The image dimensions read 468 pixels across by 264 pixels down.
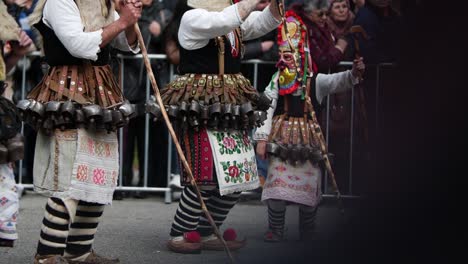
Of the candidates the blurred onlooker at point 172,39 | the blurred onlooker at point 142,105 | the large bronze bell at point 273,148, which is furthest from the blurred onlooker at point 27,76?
the large bronze bell at point 273,148

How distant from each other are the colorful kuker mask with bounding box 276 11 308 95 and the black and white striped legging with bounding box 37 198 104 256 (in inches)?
75.3

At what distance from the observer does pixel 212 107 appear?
473 cm

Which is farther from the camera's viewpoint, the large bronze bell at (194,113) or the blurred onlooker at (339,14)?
the blurred onlooker at (339,14)

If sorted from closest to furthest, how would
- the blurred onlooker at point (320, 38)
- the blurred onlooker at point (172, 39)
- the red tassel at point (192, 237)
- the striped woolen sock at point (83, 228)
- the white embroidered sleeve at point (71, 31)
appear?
the white embroidered sleeve at point (71, 31) < the striped woolen sock at point (83, 228) < the red tassel at point (192, 237) < the blurred onlooker at point (172, 39) < the blurred onlooker at point (320, 38)

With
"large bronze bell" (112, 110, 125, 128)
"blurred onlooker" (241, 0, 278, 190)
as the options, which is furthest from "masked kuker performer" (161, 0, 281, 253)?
"blurred onlooker" (241, 0, 278, 190)

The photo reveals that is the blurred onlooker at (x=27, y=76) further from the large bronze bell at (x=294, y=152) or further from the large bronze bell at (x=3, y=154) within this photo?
the large bronze bell at (x=3, y=154)

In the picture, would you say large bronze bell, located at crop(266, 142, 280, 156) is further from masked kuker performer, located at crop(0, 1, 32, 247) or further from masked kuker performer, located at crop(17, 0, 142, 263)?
masked kuker performer, located at crop(0, 1, 32, 247)

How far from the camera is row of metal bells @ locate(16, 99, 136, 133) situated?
3.90 meters

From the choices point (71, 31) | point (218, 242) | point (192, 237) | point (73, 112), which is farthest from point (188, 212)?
point (71, 31)

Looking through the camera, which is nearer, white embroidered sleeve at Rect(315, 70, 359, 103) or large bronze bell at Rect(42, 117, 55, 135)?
large bronze bell at Rect(42, 117, 55, 135)

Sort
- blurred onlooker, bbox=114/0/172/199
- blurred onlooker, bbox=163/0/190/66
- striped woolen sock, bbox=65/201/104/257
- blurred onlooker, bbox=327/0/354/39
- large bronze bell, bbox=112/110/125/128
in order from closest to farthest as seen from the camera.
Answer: large bronze bell, bbox=112/110/125/128, striped woolen sock, bbox=65/201/104/257, blurred onlooker, bbox=163/0/190/66, blurred onlooker, bbox=327/0/354/39, blurred onlooker, bbox=114/0/172/199

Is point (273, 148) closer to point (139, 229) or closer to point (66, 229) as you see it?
point (139, 229)

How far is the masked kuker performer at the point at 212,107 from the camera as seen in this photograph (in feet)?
15.6

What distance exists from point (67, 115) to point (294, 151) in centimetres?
206
